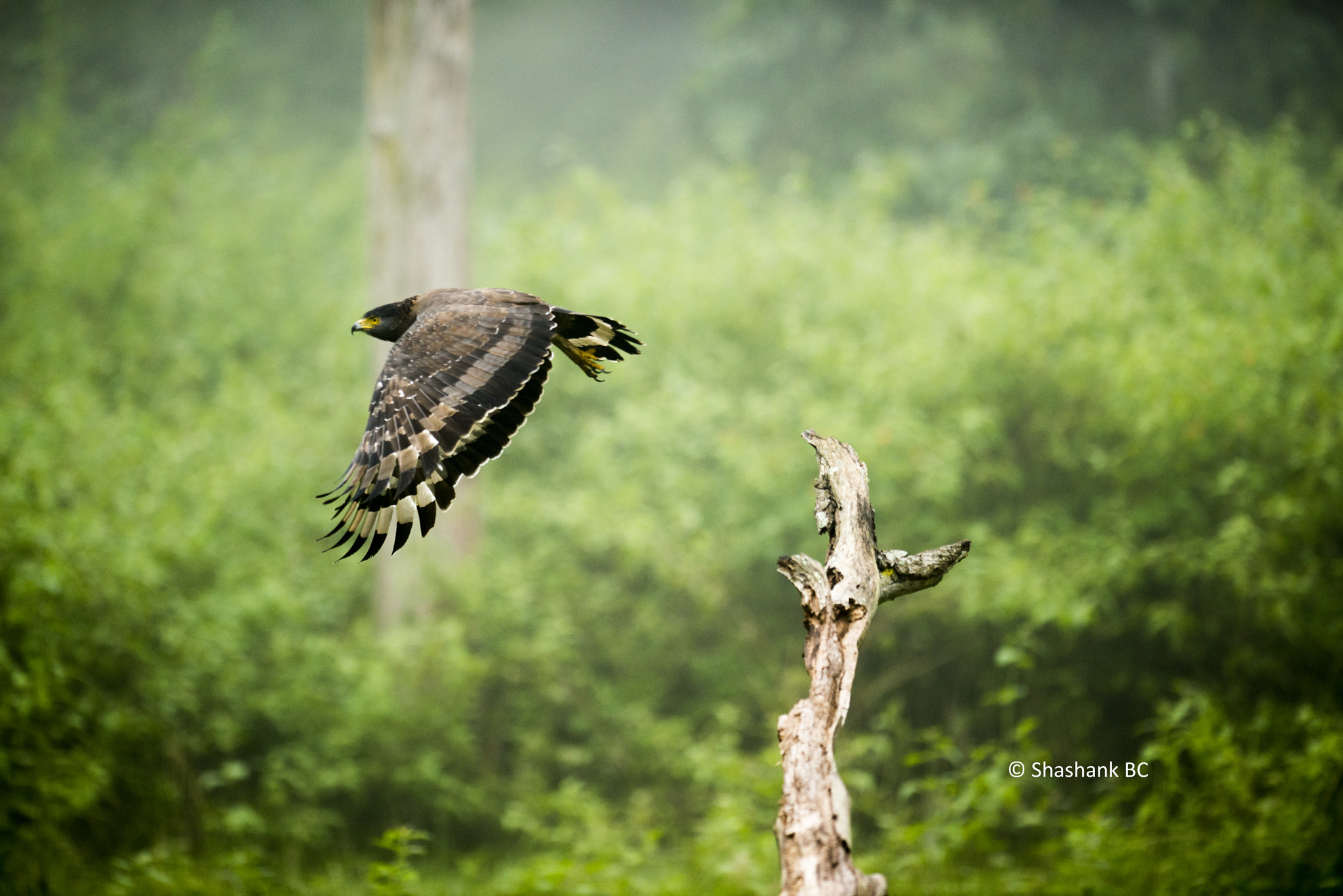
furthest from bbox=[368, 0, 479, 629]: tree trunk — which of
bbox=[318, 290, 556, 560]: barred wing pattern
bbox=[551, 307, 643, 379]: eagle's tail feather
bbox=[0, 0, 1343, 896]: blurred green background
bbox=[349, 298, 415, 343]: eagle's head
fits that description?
bbox=[318, 290, 556, 560]: barred wing pattern

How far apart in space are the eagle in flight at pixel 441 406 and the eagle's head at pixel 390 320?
257 mm

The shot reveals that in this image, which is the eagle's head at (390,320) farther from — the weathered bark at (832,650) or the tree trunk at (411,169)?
the tree trunk at (411,169)

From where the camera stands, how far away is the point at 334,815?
4.52m

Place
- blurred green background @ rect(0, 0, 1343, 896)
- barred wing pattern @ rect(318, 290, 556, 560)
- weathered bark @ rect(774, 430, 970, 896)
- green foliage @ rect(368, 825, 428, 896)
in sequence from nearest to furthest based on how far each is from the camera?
weathered bark @ rect(774, 430, 970, 896) → barred wing pattern @ rect(318, 290, 556, 560) → green foliage @ rect(368, 825, 428, 896) → blurred green background @ rect(0, 0, 1343, 896)

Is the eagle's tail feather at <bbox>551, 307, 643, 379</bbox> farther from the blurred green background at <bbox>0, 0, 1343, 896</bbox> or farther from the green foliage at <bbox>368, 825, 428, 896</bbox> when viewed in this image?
the blurred green background at <bbox>0, 0, 1343, 896</bbox>

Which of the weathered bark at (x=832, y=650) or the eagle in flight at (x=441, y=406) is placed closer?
the weathered bark at (x=832, y=650)

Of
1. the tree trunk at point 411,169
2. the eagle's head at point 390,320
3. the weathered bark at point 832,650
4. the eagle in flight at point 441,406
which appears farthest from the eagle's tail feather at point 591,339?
the tree trunk at point 411,169

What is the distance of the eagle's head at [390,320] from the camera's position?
3021 millimetres

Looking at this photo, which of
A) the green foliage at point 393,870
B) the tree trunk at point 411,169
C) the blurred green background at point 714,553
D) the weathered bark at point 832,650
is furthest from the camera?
the tree trunk at point 411,169

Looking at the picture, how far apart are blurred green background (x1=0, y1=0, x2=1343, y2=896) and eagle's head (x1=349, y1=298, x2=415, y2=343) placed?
5.28ft

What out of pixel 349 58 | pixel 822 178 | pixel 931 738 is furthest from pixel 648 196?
pixel 931 738

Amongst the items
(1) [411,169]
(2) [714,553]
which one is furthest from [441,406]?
(1) [411,169]

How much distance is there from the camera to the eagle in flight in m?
2.27

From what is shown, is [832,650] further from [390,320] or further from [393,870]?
[390,320]
